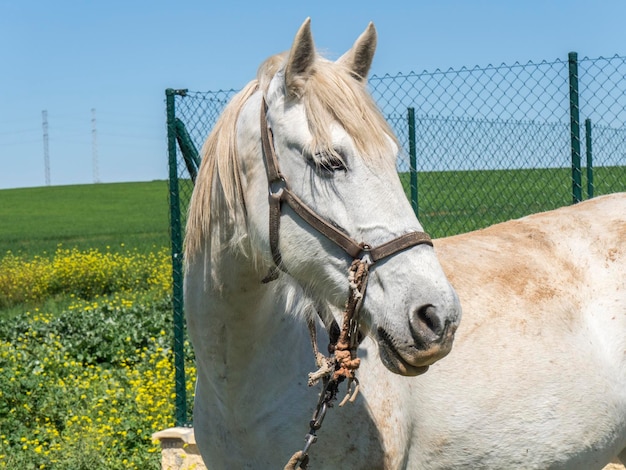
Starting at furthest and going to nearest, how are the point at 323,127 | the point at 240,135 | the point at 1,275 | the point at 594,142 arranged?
the point at 1,275
the point at 594,142
the point at 240,135
the point at 323,127

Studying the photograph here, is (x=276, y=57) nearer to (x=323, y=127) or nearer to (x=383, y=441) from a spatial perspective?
(x=323, y=127)

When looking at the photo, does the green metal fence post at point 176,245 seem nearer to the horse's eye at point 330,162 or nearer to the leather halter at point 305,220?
the leather halter at point 305,220

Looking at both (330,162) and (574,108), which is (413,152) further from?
(330,162)

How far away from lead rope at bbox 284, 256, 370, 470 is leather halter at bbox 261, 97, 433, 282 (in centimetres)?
7

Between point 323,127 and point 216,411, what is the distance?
1038 millimetres

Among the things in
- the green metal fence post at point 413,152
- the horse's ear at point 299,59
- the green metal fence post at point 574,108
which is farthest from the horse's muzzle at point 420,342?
the green metal fence post at point 413,152

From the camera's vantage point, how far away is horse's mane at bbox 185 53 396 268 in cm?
214

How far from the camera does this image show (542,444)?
9.18 feet

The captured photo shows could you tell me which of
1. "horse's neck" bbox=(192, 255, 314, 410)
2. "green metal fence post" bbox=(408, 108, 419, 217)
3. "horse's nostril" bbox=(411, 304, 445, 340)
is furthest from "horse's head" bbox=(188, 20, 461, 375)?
"green metal fence post" bbox=(408, 108, 419, 217)

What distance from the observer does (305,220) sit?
215 cm

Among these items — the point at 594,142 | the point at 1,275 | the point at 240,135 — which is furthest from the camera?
the point at 1,275

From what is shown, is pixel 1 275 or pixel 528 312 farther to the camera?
pixel 1 275

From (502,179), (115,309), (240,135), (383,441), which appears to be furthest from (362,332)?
(115,309)

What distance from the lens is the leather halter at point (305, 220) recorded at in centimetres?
203
